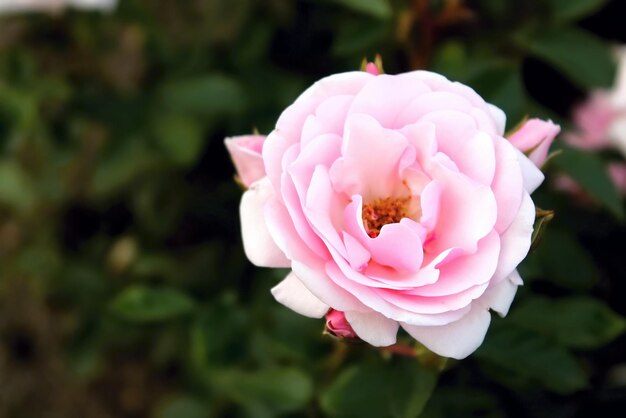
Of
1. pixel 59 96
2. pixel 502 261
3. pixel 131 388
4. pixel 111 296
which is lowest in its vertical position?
pixel 131 388

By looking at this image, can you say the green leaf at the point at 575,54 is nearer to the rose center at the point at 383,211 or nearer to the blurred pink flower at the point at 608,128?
the blurred pink flower at the point at 608,128

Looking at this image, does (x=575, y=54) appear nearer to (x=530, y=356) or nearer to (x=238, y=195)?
(x=530, y=356)

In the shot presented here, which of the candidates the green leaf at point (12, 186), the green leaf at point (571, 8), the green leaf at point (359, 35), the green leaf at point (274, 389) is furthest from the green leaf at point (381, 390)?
the green leaf at point (12, 186)

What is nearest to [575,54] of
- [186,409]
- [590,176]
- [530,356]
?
[590,176]

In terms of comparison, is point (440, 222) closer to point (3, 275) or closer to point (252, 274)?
point (252, 274)

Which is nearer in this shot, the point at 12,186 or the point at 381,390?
the point at 381,390

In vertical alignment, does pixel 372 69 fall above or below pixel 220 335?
above

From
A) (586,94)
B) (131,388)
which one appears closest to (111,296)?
(131,388)
